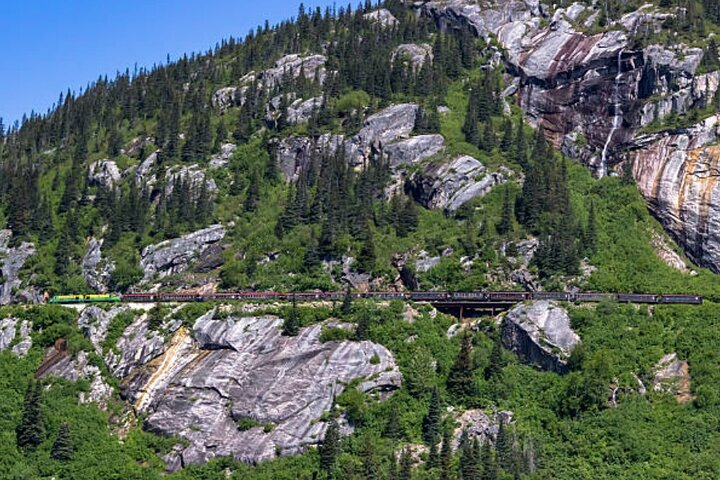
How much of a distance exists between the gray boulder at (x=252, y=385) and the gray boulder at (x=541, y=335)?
16735 millimetres

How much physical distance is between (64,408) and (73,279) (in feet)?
123

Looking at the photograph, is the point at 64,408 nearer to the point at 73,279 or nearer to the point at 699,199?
the point at 73,279

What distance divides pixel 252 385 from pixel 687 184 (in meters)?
75.5

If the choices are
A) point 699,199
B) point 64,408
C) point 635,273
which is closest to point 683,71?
point 699,199

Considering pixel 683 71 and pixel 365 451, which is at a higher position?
pixel 683 71

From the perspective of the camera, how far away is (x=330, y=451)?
10681 cm

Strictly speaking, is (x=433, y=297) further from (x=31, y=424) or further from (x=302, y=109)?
(x=302, y=109)

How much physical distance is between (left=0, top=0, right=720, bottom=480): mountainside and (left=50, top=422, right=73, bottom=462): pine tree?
0.54 feet

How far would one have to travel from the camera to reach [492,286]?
13425 cm

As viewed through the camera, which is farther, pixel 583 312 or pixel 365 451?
pixel 583 312

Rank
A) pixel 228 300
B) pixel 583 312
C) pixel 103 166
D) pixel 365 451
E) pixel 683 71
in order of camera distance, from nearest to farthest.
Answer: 1. pixel 365 451
2. pixel 583 312
3. pixel 228 300
4. pixel 683 71
5. pixel 103 166

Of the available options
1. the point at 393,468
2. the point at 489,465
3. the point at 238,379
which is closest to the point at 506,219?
the point at 238,379

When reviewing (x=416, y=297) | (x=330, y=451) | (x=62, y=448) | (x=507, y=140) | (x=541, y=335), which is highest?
(x=507, y=140)

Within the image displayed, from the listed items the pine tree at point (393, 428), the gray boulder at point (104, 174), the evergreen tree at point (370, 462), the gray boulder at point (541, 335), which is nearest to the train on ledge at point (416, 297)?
the gray boulder at point (541, 335)
